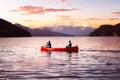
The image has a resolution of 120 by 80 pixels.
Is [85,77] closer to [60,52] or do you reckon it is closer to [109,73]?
[109,73]

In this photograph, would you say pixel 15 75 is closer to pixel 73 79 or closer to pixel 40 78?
pixel 40 78

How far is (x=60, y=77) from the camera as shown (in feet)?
102

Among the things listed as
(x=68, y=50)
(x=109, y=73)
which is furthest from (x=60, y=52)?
(x=109, y=73)

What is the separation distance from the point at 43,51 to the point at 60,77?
150 ft

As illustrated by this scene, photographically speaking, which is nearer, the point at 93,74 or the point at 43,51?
the point at 93,74

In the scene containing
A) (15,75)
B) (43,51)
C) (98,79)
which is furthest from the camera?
(43,51)

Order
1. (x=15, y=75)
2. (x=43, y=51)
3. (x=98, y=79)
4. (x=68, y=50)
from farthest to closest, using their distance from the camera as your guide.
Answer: (x=43, y=51), (x=68, y=50), (x=15, y=75), (x=98, y=79)

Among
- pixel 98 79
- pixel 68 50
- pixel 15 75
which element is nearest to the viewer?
pixel 98 79

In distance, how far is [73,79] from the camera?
3002cm

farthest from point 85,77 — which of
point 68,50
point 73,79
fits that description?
point 68,50

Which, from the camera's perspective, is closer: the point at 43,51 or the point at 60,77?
the point at 60,77

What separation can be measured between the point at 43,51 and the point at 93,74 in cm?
4427

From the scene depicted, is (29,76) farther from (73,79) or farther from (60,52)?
(60,52)

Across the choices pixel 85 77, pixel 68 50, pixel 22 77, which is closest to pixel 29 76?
pixel 22 77
